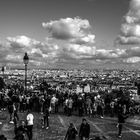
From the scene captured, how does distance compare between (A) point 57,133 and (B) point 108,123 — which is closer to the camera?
(A) point 57,133

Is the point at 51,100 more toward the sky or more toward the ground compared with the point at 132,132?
more toward the sky

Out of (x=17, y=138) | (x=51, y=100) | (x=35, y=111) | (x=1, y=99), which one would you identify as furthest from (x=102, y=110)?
(x=17, y=138)

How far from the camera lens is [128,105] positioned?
21406 mm

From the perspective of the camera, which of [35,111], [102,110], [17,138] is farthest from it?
[35,111]

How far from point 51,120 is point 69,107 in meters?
1.88

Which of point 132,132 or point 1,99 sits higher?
point 1,99

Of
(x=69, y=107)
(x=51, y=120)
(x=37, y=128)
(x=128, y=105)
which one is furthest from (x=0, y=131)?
(x=128, y=105)

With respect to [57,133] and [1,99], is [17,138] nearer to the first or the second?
[57,133]

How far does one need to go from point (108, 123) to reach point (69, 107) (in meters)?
3.19

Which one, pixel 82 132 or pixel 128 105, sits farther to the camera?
pixel 128 105

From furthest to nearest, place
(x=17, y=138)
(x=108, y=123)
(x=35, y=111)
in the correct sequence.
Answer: (x=35, y=111) < (x=108, y=123) < (x=17, y=138)

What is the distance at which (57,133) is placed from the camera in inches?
615

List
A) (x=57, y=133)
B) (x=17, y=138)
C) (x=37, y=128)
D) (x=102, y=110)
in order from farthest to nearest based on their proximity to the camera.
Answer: (x=102, y=110) → (x=37, y=128) → (x=57, y=133) → (x=17, y=138)

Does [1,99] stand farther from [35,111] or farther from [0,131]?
[0,131]
